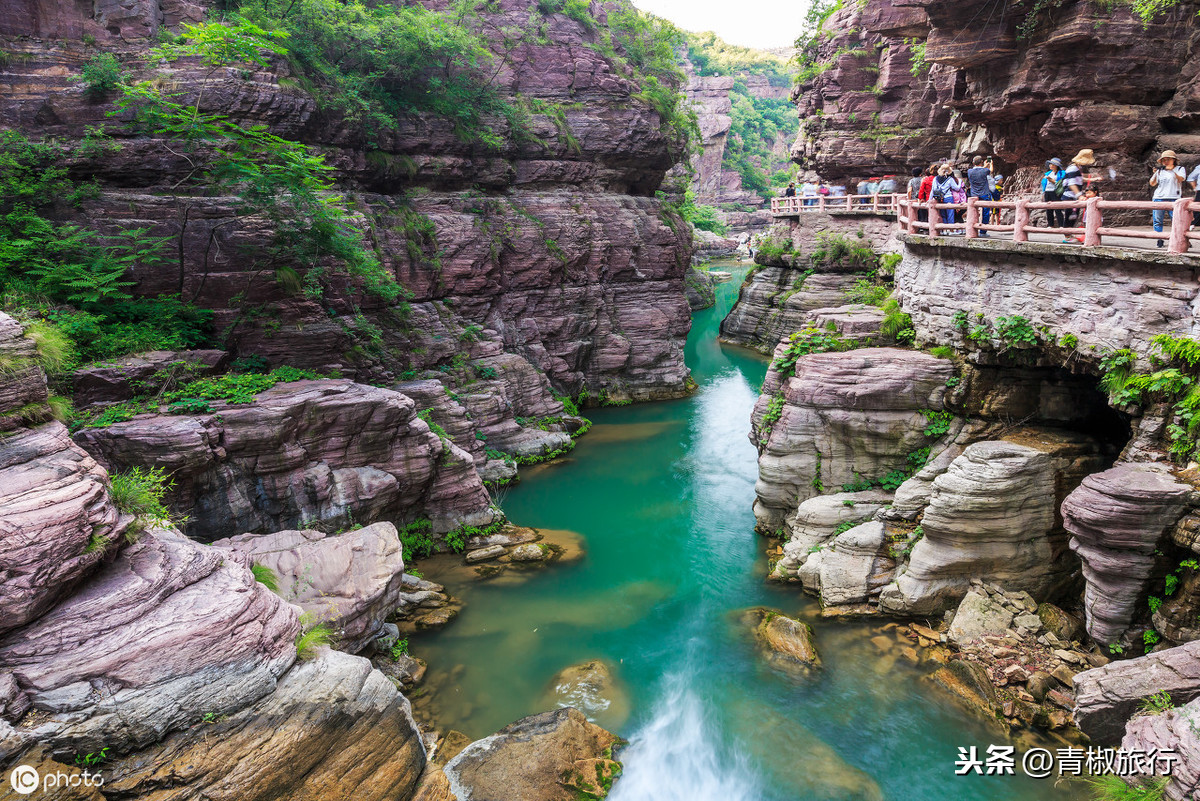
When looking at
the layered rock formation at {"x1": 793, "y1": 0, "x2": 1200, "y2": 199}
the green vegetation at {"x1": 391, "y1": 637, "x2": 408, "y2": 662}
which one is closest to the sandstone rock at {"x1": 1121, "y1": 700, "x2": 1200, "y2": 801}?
the green vegetation at {"x1": 391, "y1": 637, "x2": 408, "y2": 662}

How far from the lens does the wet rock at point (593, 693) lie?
33.4ft

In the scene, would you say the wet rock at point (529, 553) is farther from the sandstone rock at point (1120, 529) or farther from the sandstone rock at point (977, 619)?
the sandstone rock at point (1120, 529)

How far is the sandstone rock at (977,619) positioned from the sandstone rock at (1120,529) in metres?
1.35

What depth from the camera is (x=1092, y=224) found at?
33.4 feet

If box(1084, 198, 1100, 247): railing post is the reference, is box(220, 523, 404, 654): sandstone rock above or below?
below

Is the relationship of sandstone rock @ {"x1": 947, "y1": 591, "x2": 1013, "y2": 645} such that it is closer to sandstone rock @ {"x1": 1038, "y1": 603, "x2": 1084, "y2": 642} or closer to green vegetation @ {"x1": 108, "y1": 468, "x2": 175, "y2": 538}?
sandstone rock @ {"x1": 1038, "y1": 603, "x2": 1084, "y2": 642}

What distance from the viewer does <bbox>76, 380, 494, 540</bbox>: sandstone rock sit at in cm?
1105

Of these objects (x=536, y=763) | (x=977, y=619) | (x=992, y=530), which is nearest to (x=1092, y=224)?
(x=992, y=530)

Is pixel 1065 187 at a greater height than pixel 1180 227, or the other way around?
pixel 1065 187

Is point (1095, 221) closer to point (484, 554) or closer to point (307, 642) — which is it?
point (307, 642)

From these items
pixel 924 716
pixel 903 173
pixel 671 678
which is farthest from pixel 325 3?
pixel 903 173

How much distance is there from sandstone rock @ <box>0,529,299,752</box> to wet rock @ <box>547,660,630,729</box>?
4.78 metres

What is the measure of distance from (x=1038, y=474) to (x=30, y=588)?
13151 mm

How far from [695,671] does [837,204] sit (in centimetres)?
2594
